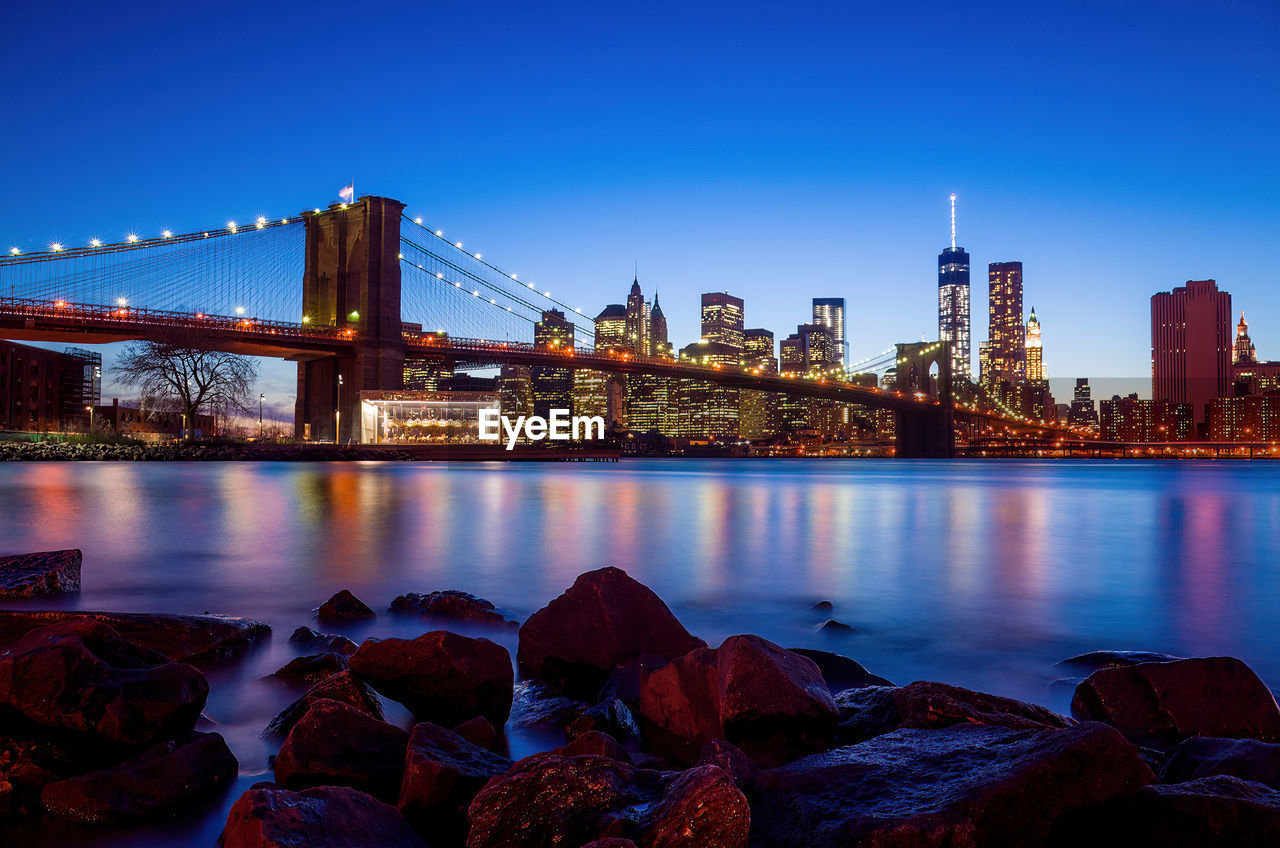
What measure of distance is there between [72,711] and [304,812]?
4.95ft

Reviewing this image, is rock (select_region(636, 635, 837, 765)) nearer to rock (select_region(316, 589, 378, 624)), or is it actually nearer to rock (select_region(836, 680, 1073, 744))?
rock (select_region(836, 680, 1073, 744))

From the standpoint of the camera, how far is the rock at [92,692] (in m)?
3.04

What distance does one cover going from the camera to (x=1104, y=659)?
5145 mm

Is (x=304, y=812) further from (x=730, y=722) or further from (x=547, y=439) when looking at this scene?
(x=547, y=439)

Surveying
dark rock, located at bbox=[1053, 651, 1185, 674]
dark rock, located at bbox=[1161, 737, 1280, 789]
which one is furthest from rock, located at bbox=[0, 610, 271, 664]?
dark rock, located at bbox=[1053, 651, 1185, 674]

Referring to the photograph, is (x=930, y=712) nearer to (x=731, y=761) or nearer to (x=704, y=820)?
(x=731, y=761)

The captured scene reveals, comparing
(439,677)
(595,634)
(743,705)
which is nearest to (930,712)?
(743,705)

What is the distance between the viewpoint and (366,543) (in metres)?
11.5

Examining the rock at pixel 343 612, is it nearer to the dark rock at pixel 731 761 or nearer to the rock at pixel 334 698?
the rock at pixel 334 698

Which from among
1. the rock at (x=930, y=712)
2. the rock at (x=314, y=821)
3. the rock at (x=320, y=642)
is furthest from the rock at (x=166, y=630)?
the rock at (x=930, y=712)

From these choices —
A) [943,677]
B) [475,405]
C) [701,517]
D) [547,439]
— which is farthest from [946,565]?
[547,439]

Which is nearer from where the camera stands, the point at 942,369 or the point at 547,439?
the point at 547,439

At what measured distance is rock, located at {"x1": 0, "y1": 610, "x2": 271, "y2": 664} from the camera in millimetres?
4375

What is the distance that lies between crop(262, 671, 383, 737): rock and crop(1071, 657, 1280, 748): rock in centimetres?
353
